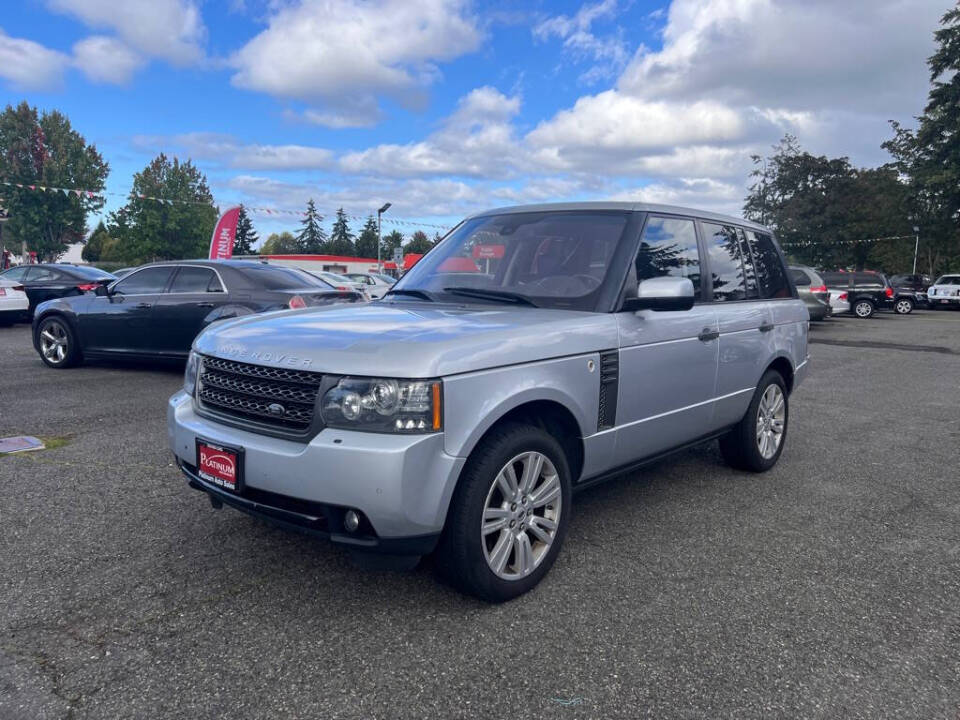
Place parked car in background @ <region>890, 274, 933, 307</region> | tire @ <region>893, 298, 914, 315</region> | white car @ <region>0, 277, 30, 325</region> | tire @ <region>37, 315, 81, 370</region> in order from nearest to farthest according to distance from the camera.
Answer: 1. tire @ <region>37, 315, 81, 370</region>
2. white car @ <region>0, 277, 30, 325</region>
3. tire @ <region>893, 298, 914, 315</region>
4. parked car in background @ <region>890, 274, 933, 307</region>

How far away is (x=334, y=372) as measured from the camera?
9.20 feet

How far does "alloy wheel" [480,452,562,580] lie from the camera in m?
3.02

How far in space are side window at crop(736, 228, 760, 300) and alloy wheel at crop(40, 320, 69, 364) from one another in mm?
8525

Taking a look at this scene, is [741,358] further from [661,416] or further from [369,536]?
[369,536]

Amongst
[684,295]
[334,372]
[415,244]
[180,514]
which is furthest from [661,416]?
[415,244]

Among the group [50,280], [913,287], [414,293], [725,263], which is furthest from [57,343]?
[913,287]

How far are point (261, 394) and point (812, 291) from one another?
19.8m

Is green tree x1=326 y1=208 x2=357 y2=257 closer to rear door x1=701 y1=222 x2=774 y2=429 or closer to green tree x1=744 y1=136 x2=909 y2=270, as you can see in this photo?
green tree x1=744 y1=136 x2=909 y2=270

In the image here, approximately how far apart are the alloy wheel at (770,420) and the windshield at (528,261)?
6.37 feet

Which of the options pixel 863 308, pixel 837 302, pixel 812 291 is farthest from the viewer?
pixel 863 308

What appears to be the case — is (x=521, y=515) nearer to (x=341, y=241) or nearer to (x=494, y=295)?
(x=494, y=295)

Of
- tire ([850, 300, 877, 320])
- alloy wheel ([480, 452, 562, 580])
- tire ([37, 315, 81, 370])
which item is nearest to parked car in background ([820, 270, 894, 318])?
tire ([850, 300, 877, 320])

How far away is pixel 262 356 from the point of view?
3.05 m

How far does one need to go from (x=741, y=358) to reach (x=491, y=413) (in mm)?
2469
